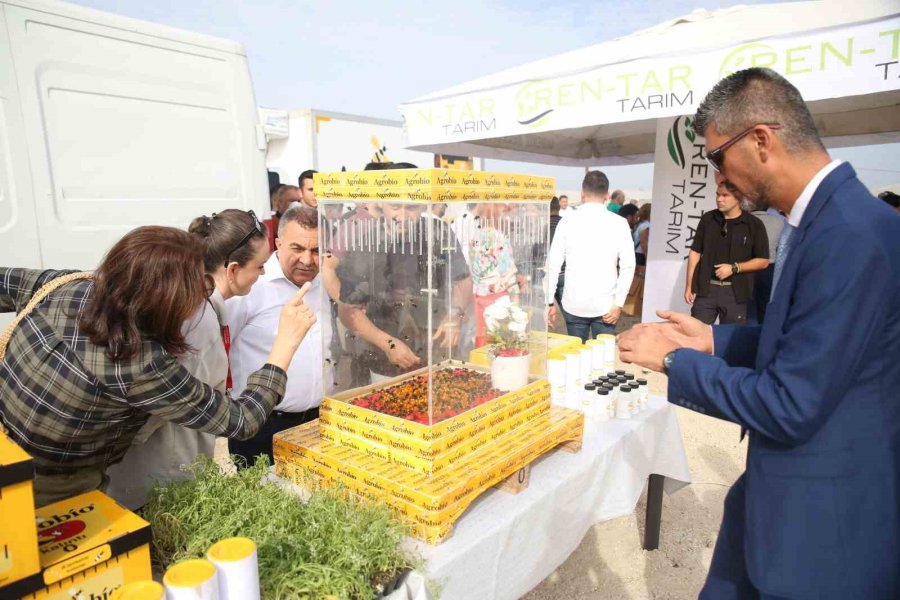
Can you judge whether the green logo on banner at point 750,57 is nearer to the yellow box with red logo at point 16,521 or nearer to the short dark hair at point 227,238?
the short dark hair at point 227,238

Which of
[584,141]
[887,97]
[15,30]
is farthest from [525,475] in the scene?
[584,141]

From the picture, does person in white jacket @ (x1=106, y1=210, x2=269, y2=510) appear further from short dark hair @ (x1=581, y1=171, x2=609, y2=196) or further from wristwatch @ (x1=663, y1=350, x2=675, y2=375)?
short dark hair @ (x1=581, y1=171, x2=609, y2=196)

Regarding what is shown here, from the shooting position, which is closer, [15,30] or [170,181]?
[15,30]

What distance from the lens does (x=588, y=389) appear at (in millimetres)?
2383

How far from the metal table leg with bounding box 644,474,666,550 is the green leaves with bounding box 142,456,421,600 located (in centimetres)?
190

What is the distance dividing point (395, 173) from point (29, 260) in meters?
2.62

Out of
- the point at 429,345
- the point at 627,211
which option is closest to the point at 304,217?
the point at 429,345

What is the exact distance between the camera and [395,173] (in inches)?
61.2

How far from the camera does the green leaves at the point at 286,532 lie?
114 cm

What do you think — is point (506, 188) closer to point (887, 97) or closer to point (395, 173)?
point (395, 173)

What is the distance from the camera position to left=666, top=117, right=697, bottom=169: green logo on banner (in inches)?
218

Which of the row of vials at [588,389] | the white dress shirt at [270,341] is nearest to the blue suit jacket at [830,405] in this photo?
the row of vials at [588,389]

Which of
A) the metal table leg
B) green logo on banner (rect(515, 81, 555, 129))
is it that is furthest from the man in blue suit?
green logo on banner (rect(515, 81, 555, 129))

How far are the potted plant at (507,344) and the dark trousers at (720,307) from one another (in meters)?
3.29
